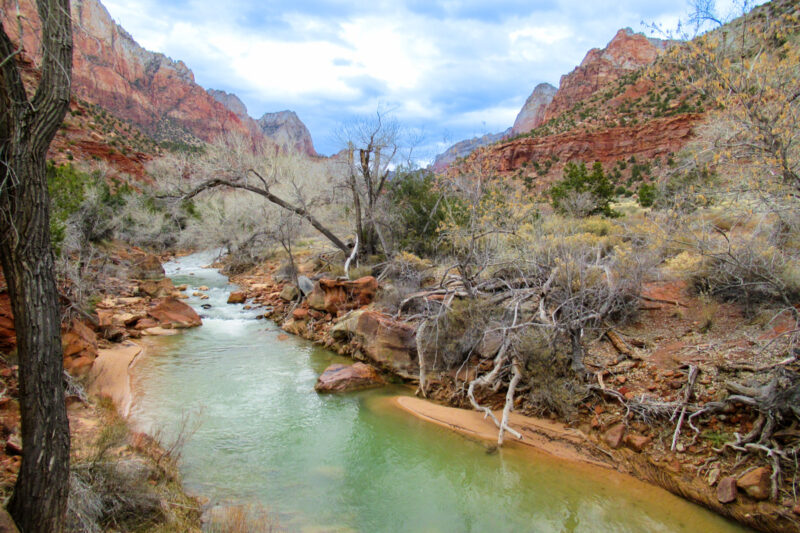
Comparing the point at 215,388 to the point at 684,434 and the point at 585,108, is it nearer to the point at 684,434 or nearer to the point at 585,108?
the point at 684,434

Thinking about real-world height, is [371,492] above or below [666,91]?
below

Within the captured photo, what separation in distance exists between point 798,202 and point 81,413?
33.8 feet

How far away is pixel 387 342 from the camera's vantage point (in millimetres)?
9469

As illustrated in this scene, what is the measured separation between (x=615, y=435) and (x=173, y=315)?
11594 mm

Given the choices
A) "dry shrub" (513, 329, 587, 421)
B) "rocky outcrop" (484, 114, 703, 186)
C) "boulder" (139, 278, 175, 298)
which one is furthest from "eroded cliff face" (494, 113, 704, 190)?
"dry shrub" (513, 329, 587, 421)

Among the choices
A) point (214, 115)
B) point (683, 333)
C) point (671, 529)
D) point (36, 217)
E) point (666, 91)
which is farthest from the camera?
point (214, 115)

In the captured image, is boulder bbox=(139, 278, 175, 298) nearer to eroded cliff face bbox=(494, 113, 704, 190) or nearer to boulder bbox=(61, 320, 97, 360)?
boulder bbox=(61, 320, 97, 360)

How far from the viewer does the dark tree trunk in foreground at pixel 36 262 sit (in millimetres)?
2674

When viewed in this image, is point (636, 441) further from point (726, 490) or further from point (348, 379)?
point (348, 379)

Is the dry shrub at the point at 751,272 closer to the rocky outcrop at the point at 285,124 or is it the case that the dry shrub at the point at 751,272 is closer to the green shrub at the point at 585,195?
the green shrub at the point at 585,195

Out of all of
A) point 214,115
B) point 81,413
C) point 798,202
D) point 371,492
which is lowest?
point 371,492

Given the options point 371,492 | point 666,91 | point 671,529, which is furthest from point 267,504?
point 666,91

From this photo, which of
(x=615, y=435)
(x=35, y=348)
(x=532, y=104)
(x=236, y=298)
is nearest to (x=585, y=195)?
(x=615, y=435)

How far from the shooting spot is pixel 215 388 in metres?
8.11
